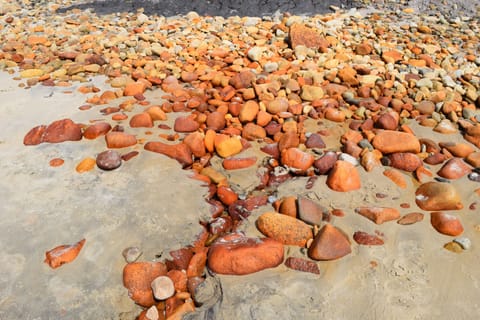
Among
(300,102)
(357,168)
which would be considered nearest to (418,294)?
(357,168)

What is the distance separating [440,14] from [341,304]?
5949 mm

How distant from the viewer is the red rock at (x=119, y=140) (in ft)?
9.87

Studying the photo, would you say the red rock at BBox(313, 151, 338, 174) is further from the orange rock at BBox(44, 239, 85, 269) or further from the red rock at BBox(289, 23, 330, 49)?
the red rock at BBox(289, 23, 330, 49)

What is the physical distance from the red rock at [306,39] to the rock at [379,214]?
9.59 ft

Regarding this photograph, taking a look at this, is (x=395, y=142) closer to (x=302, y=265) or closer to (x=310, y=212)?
(x=310, y=212)

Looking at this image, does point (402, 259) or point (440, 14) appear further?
point (440, 14)

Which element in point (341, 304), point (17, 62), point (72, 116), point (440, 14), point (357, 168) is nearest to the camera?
point (341, 304)

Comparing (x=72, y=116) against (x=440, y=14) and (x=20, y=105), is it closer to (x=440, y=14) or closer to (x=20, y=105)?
(x=20, y=105)

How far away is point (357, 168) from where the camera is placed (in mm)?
2807

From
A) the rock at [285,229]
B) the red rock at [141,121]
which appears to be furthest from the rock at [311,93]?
the rock at [285,229]

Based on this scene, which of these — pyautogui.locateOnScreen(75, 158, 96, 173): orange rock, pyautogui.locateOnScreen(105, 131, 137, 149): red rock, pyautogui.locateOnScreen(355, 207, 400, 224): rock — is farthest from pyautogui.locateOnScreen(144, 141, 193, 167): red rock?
pyautogui.locateOnScreen(355, 207, 400, 224): rock

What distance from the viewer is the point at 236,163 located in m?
2.88

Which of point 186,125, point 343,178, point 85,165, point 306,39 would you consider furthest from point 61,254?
point 306,39

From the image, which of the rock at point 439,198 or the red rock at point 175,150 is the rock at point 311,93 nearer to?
the red rock at point 175,150
